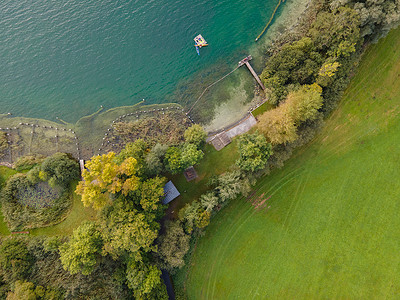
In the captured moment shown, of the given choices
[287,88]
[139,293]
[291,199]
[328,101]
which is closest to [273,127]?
[287,88]

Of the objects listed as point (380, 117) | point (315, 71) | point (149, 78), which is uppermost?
point (149, 78)

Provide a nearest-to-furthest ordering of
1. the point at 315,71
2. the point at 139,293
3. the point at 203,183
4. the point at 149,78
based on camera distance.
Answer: the point at 139,293 < the point at 315,71 < the point at 203,183 < the point at 149,78

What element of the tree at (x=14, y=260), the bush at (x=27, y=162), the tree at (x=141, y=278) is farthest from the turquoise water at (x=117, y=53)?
the tree at (x=141, y=278)

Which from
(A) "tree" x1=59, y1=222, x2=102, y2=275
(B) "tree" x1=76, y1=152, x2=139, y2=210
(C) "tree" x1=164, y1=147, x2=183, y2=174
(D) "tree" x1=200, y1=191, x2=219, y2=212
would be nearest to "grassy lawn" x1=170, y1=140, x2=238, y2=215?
(D) "tree" x1=200, y1=191, x2=219, y2=212

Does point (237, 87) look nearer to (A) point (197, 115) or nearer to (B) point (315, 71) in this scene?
(A) point (197, 115)

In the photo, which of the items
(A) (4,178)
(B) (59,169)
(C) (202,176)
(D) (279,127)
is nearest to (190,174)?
(C) (202,176)

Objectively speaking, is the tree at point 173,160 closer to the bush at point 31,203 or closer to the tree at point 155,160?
the tree at point 155,160
